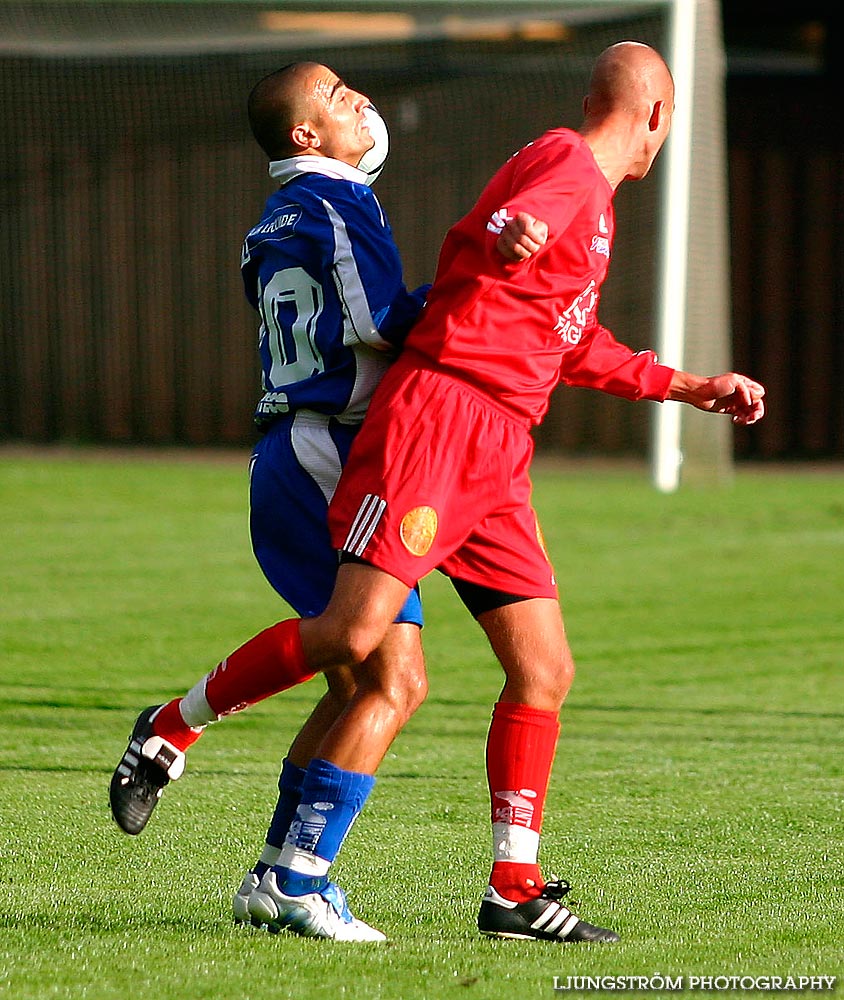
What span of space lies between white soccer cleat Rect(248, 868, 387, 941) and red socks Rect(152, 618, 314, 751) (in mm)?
353

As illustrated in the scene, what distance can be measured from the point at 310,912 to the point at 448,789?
5.06 ft

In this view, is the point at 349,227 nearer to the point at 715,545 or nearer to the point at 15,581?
the point at 15,581

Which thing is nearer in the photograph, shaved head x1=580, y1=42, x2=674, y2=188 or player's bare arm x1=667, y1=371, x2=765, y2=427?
shaved head x1=580, y1=42, x2=674, y2=188

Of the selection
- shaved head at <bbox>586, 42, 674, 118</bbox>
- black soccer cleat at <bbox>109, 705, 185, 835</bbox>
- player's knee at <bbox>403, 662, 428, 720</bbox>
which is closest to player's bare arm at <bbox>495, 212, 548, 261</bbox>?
shaved head at <bbox>586, 42, 674, 118</bbox>

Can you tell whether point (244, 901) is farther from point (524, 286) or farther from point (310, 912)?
point (524, 286)

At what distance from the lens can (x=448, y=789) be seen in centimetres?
471

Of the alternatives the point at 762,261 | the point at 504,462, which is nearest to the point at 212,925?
the point at 504,462

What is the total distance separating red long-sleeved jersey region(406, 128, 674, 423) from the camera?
10.6 feet

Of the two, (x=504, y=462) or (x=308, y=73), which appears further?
(x=308, y=73)

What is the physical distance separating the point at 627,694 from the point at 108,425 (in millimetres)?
13137

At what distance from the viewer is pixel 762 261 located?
1741 centimetres

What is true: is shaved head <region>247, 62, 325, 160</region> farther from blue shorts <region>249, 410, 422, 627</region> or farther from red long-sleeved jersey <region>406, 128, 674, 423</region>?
blue shorts <region>249, 410, 422, 627</region>

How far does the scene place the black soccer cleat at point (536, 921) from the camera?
322cm

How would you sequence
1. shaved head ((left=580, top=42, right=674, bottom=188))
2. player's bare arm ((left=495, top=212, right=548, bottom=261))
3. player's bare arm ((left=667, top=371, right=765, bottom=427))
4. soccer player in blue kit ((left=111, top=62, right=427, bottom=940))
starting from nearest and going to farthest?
1. player's bare arm ((left=495, top=212, right=548, bottom=261))
2. soccer player in blue kit ((left=111, top=62, right=427, bottom=940))
3. shaved head ((left=580, top=42, right=674, bottom=188))
4. player's bare arm ((left=667, top=371, right=765, bottom=427))
